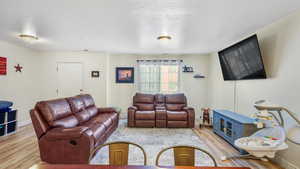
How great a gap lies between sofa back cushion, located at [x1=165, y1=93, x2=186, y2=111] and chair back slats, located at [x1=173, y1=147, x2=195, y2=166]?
3.72m

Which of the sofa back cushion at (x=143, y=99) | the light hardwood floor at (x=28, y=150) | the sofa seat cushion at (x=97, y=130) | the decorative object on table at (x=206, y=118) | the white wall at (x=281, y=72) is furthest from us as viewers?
the sofa back cushion at (x=143, y=99)

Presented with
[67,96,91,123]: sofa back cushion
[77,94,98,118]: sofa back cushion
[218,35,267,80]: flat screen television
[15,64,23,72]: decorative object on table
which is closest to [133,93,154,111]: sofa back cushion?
[77,94,98,118]: sofa back cushion

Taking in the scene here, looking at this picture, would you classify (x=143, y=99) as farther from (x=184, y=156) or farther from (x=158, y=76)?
(x=184, y=156)

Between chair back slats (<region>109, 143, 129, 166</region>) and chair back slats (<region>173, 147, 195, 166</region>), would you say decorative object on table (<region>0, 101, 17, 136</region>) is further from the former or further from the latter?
chair back slats (<region>173, 147, 195, 166</region>)

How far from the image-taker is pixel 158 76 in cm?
574


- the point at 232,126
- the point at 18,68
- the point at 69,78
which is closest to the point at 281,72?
the point at 232,126

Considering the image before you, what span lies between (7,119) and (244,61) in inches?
217

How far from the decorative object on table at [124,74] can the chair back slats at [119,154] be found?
14.4 ft

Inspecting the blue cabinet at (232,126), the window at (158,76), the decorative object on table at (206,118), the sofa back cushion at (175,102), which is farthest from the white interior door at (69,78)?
the blue cabinet at (232,126)

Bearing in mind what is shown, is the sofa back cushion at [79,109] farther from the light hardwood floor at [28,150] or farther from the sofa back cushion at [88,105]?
the light hardwood floor at [28,150]

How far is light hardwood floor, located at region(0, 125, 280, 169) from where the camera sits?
2561 millimetres

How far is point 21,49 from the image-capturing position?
4.72 meters

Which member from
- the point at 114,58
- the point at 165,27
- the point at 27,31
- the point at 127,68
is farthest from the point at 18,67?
the point at 165,27

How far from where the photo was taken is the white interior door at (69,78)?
5430 millimetres
